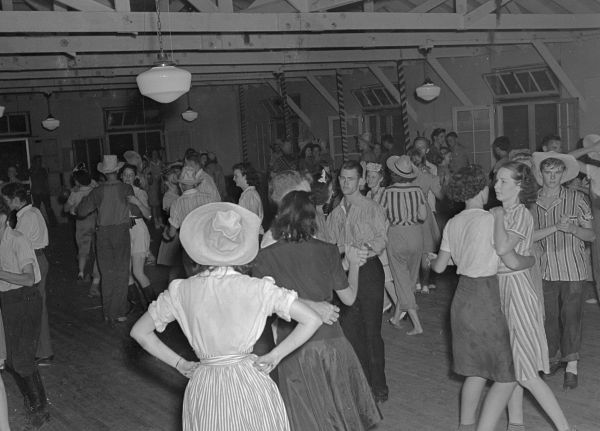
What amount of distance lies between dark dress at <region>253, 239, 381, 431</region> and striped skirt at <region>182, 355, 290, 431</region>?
0.65 m

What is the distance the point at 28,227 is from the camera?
558 cm

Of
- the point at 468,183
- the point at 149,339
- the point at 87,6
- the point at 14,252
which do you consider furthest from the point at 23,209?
the point at 468,183

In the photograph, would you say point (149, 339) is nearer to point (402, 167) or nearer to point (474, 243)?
point (474, 243)

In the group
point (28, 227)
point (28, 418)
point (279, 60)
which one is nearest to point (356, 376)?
point (28, 418)

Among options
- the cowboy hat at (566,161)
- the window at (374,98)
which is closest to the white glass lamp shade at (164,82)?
the cowboy hat at (566,161)

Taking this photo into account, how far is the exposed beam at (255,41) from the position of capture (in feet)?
A: 31.3

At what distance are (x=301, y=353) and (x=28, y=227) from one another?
295cm

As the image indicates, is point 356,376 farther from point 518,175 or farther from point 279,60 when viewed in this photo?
point 279,60

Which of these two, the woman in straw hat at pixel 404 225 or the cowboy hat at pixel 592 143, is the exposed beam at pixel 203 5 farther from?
the cowboy hat at pixel 592 143

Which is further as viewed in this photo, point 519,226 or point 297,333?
point 519,226

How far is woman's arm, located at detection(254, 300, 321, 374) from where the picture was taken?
8.91 feet

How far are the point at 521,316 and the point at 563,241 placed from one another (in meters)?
1.39

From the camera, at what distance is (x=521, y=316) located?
382 cm

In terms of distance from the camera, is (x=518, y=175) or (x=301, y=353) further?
(x=518, y=175)
